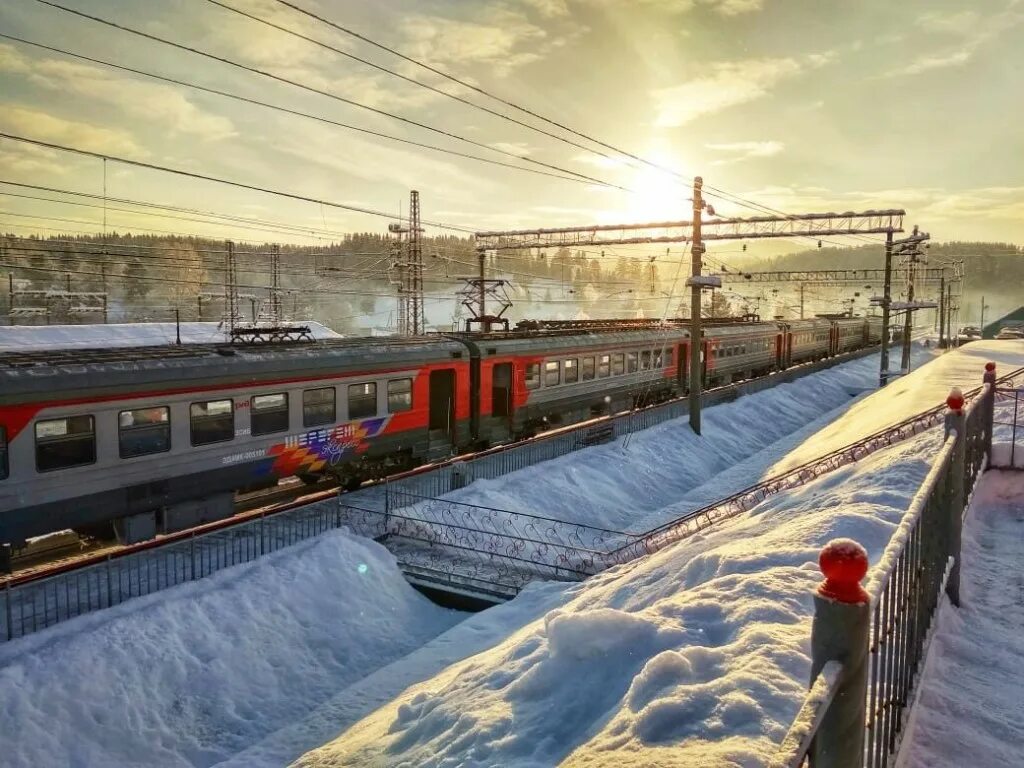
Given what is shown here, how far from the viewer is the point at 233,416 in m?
13.4

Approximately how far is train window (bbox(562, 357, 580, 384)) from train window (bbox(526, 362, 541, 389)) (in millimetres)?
1615

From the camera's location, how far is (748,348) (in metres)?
39.0

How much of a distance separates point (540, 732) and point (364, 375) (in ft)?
37.3

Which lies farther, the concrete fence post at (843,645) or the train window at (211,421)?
the train window at (211,421)

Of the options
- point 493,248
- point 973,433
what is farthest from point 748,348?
point 973,433

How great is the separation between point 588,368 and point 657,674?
774 inches

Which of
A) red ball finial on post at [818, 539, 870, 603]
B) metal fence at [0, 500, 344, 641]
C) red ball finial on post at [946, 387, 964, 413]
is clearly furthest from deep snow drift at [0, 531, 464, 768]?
red ball finial on post at [946, 387, 964, 413]

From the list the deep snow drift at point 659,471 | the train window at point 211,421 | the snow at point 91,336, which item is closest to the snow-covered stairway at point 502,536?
the deep snow drift at point 659,471

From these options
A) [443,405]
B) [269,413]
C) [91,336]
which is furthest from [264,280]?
[269,413]

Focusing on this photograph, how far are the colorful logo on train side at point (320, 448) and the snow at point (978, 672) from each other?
11.5 m

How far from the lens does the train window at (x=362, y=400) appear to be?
618 inches

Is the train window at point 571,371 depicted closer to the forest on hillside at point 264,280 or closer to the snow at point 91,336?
the snow at point 91,336

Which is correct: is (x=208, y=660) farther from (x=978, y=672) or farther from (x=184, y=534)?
(x=978, y=672)

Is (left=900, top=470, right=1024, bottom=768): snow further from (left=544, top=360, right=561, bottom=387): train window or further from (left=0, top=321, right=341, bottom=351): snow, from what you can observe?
(left=0, top=321, right=341, bottom=351): snow
